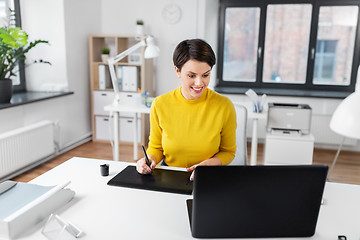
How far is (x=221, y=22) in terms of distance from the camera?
4898 millimetres

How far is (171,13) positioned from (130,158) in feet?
6.63

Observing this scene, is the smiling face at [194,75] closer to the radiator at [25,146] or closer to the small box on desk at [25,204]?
the small box on desk at [25,204]

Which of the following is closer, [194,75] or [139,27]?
[194,75]

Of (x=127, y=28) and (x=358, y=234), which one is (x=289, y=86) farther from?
(x=358, y=234)

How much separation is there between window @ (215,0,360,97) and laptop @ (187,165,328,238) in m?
3.55

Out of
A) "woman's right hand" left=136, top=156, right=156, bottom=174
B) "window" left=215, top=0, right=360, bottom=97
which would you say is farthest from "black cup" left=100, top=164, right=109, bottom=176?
"window" left=215, top=0, right=360, bottom=97

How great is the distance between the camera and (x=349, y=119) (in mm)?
778

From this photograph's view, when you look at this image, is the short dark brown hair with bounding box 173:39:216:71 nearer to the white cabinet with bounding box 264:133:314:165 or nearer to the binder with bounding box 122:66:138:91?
the white cabinet with bounding box 264:133:314:165

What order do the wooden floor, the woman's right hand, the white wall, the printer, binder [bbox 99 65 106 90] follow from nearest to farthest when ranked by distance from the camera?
the woman's right hand
the printer
the wooden floor
the white wall
binder [bbox 99 65 106 90]

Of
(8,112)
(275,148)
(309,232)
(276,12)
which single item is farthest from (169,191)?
(276,12)

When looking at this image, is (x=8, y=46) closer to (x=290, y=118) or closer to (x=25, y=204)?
(x=25, y=204)

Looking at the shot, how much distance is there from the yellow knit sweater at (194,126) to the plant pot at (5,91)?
2163 millimetres

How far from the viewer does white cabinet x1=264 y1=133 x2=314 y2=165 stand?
3143 mm

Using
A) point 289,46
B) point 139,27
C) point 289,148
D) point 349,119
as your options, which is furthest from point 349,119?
point 289,46
